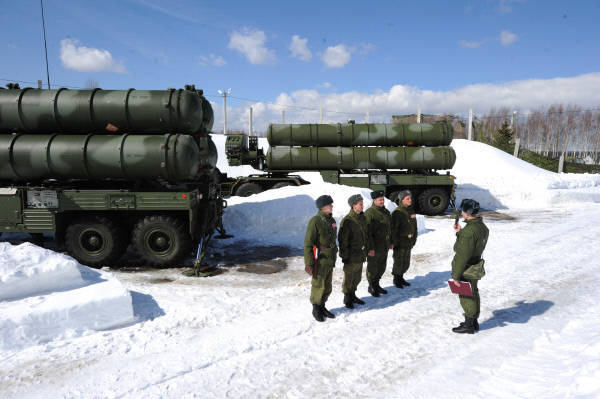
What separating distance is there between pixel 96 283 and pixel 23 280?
868 millimetres

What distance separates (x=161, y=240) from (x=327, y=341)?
4.55m

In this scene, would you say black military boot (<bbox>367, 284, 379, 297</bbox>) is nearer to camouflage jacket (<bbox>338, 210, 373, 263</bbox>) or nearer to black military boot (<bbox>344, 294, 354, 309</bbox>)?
black military boot (<bbox>344, 294, 354, 309</bbox>)

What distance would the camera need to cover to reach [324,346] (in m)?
4.27

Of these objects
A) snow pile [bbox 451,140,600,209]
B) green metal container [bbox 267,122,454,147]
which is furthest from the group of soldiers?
snow pile [bbox 451,140,600,209]

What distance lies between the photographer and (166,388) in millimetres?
3436

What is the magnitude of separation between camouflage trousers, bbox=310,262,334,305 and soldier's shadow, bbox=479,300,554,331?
6.75 feet

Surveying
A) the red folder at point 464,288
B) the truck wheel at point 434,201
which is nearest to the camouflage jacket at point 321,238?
the red folder at point 464,288

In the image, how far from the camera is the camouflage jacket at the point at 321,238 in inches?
191

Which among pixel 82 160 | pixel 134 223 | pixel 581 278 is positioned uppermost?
pixel 82 160

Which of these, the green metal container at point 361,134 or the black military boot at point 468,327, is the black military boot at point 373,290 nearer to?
the black military boot at point 468,327

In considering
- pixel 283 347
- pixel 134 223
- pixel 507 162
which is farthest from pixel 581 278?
pixel 507 162

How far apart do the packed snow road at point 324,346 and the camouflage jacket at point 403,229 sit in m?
0.82

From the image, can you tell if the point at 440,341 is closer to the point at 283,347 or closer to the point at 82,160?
the point at 283,347

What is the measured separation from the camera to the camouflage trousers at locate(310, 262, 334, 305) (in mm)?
4957
